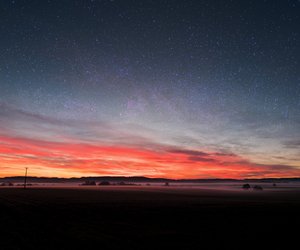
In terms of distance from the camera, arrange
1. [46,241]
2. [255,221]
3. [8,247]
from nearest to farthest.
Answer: [8,247] < [46,241] < [255,221]

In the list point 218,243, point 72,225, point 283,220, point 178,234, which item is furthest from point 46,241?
point 283,220

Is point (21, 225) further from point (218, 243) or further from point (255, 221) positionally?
point (255, 221)

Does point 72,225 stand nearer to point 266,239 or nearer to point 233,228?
point 233,228

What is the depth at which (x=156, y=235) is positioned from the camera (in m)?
17.8

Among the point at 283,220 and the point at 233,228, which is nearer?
the point at 233,228

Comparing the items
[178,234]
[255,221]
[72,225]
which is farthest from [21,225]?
[255,221]

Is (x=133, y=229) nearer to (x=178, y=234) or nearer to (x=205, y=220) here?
(x=178, y=234)

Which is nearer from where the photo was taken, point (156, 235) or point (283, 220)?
point (156, 235)

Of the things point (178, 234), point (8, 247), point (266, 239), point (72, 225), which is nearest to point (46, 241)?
point (8, 247)

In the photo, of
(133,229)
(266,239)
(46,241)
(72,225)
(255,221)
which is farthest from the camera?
(255,221)

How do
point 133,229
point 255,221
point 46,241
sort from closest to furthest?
point 46,241
point 133,229
point 255,221

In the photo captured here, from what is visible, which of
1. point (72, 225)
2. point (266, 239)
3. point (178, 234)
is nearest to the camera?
point (266, 239)

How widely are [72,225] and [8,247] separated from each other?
23.4ft

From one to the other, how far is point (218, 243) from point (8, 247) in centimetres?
1038
